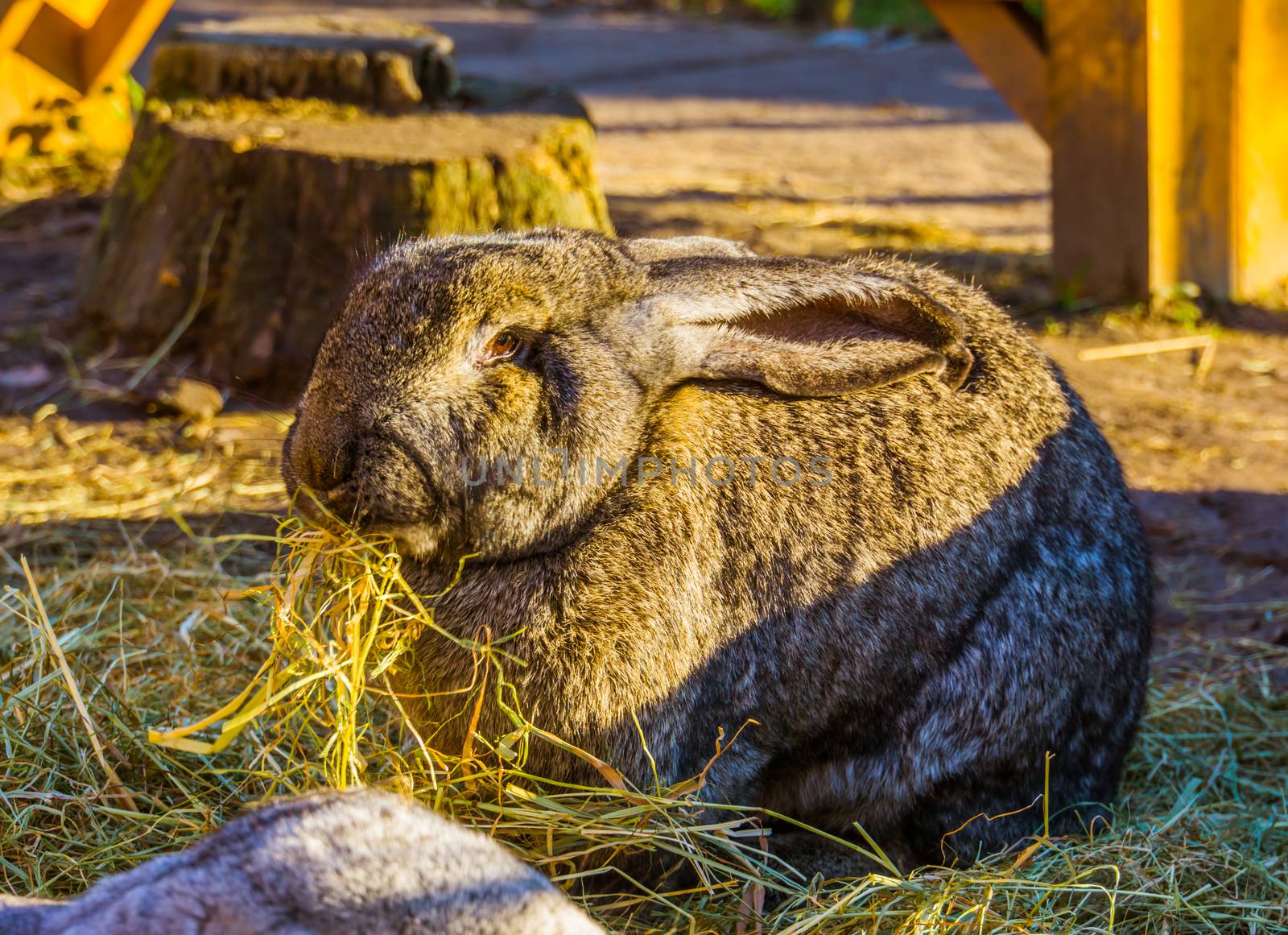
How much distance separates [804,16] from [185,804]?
1617 cm

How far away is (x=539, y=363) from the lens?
2.64 meters

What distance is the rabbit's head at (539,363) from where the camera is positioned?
8.32 ft

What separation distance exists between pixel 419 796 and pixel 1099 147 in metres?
5.17

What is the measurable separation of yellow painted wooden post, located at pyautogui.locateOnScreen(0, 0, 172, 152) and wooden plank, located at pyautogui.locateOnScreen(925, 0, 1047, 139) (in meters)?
4.46

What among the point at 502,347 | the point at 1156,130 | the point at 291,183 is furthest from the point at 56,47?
the point at 502,347

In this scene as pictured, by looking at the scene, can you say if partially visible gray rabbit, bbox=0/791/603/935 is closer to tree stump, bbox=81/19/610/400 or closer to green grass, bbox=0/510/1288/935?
green grass, bbox=0/510/1288/935

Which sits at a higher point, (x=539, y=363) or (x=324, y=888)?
(x=539, y=363)

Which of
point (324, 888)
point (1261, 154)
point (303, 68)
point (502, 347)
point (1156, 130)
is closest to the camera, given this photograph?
point (324, 888)

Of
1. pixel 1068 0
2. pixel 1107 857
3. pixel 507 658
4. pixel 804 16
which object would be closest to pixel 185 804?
pixel 507 658

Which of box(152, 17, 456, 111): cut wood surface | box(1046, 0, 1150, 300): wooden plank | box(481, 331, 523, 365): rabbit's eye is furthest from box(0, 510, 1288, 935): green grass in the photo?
box(1046, 0, 1150, 300): wooden plank

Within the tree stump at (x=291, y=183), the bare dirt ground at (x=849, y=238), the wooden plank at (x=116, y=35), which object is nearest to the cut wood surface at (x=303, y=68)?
the tree stump at (x=291, y=183)

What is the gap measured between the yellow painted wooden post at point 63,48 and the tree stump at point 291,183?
2154 mm

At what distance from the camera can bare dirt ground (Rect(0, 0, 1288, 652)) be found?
15.6 ft

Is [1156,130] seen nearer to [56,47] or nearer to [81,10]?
[81,10]
